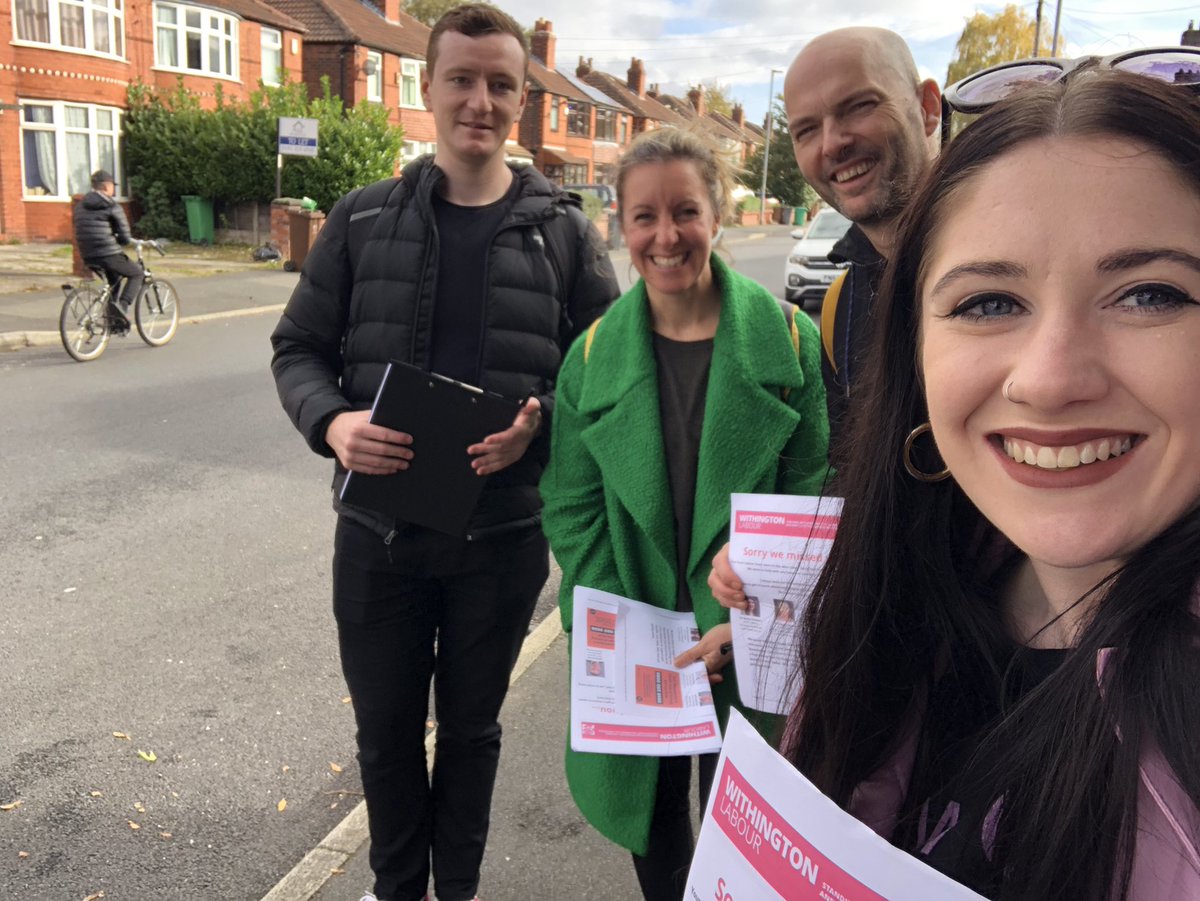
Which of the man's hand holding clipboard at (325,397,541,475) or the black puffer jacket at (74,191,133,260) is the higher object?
the black puffer jacket at (74,191,133,260)

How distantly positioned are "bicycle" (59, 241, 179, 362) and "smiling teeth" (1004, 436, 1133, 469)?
10715 mm

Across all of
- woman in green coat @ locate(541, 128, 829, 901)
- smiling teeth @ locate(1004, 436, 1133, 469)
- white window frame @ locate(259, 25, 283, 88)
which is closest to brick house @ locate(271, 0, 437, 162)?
A: white window frame @ locate(259, 25, 283, 88)

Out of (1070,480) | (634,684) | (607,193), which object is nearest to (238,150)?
(607,193)

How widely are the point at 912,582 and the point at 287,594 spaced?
12.9ft

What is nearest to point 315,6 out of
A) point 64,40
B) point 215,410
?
point 64,40

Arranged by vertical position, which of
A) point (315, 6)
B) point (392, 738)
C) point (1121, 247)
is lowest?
point (392, 738)

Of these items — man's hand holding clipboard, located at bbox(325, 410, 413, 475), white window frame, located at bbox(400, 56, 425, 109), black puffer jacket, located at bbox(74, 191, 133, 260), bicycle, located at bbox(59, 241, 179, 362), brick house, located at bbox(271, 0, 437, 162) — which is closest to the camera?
man's hand holding clipboard, located at bbox(325, 410, 413, 475)

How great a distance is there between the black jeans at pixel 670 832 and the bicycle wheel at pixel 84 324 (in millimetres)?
9838

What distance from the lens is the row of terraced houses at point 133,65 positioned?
22.8 meters

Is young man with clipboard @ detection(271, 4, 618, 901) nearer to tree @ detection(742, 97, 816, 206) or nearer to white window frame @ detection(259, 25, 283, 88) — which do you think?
white window frame @ detection(259, 25, 283, 88)

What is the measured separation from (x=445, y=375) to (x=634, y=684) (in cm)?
91

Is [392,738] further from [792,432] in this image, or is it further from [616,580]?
[792,432]

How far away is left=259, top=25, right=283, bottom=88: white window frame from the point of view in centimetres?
2994

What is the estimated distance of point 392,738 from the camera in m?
2.49
